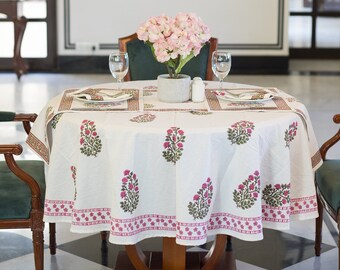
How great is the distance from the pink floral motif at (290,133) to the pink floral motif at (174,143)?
31 centimetres

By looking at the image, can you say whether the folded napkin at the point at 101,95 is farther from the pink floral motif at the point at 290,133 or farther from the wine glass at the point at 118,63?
the pink floral motif at the point at 290,133

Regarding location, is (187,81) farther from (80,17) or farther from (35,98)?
(80,17)

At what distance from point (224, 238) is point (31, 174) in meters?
0.61

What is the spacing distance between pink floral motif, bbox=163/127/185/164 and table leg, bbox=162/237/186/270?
0.99 feet

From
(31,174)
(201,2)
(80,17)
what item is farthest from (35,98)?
(31,174)

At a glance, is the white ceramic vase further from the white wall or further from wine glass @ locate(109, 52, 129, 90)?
the white wall

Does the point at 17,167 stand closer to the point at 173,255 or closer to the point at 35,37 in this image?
the point at 173,255

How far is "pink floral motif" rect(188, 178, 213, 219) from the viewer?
1991mm

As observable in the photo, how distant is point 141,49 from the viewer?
3006mm

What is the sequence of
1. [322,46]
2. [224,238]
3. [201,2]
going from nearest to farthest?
1. [224,238]
2. [201,2]
3. [322,46]

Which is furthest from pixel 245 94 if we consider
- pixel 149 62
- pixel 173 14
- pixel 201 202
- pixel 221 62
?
pixel 173 14

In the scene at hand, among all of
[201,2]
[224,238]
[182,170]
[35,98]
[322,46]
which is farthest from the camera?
[322,46]

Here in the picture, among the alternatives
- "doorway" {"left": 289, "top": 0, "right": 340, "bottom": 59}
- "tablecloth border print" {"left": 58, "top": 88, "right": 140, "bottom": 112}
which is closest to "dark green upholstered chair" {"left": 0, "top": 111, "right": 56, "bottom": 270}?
"tablecloth border print" {"left": 58, "top": 88, "right": 140, "bottom": 112}

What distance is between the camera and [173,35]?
2184 mm
